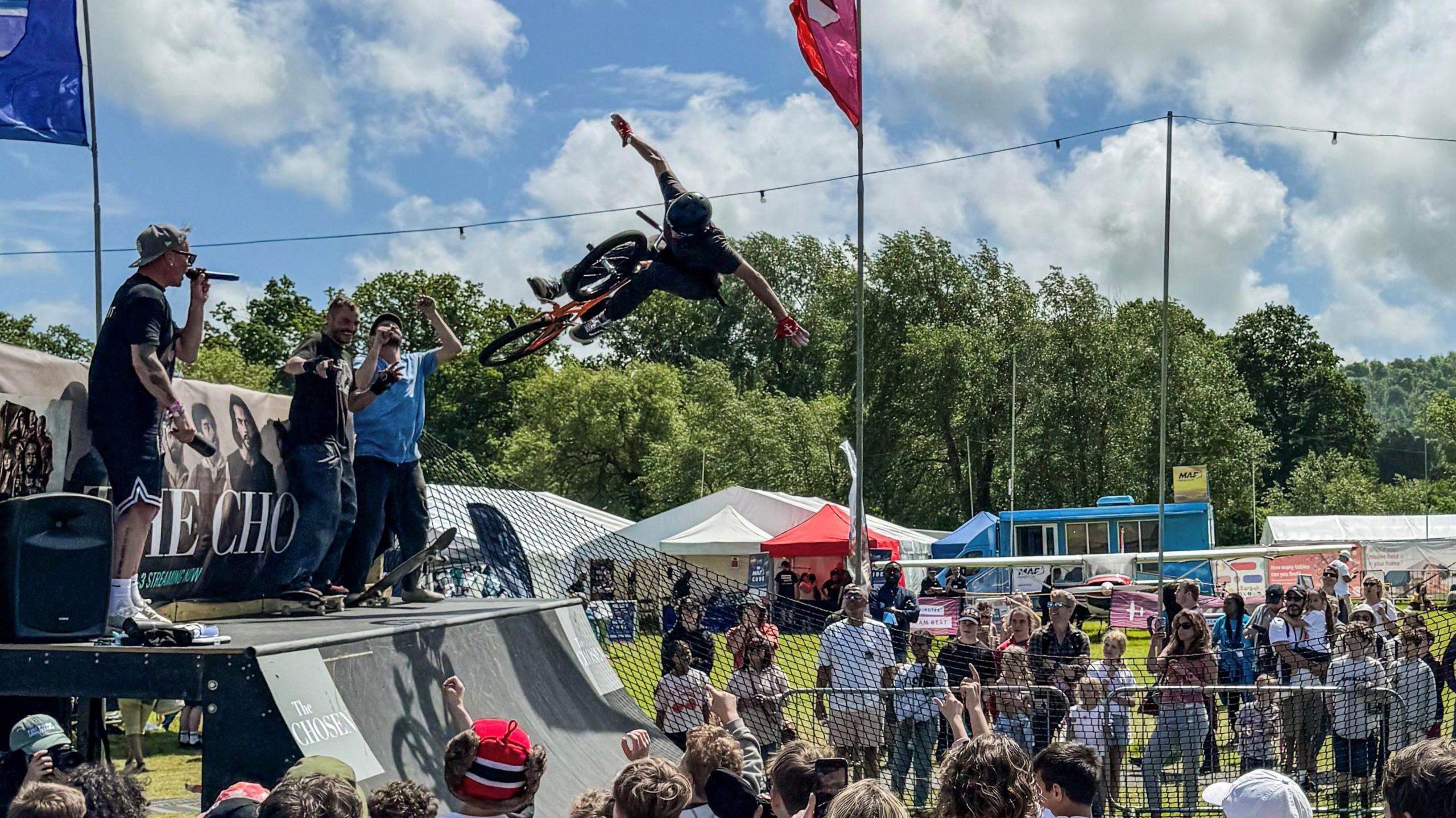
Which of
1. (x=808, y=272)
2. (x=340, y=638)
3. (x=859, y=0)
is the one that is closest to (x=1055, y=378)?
(x=808, y=272)

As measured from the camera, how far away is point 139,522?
539 cm

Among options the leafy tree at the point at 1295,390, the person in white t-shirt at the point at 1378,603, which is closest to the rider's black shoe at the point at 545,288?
the person in white t-shirt at the point at 1378,603

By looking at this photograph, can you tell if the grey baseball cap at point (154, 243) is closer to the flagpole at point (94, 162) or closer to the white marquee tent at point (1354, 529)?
the flagpole at point (94, 162)

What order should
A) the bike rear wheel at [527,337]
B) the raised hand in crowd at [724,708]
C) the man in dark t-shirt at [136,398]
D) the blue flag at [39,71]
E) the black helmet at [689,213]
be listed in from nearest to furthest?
the raised hand in crowd at [724,708]
the man in dark t-shirt at [136,398]
the black helmet at [689,213]
the bike rear wheel at [527,337]
the blue flag at [39,71]

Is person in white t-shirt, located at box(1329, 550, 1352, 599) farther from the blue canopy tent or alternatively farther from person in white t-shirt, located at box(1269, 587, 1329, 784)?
the blue canopy tent

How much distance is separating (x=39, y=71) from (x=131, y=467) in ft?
22.8

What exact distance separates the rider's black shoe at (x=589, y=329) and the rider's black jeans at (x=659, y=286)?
18 centimetres

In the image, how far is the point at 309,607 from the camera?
21.4 feet

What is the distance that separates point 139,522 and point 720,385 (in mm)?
41097

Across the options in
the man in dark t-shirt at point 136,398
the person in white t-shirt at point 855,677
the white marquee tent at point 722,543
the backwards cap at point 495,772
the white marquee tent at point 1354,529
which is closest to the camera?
the backwards cap at point 495,772

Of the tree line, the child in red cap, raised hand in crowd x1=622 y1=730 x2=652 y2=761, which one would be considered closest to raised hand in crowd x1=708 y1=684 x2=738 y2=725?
raised hand in crowd x1=622 y1=730 x2=652 y2=761

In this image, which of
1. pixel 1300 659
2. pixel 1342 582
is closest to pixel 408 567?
pixel 1300 659

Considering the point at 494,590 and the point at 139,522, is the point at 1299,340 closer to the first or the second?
the point at 494,590

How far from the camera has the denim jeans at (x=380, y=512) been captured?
23.7 feet
